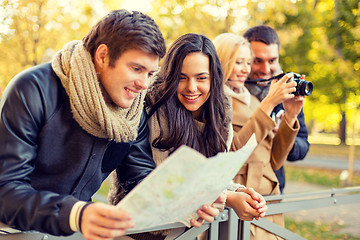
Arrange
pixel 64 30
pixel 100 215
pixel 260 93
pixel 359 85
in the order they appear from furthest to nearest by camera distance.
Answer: pixel 64 30 < pixel 359 85 < pixel 260 93 < pixel 100 215

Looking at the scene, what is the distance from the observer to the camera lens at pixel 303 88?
301 cm

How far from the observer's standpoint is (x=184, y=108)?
2.43 m

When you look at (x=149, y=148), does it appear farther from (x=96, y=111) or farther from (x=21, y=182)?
(x=21, y=182)

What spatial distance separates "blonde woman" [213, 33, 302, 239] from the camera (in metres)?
2.90

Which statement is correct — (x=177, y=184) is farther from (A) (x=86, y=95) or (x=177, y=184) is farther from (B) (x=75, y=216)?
(A) (x=86, y=95)

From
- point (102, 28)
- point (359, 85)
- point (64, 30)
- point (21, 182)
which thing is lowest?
point (21, 182)

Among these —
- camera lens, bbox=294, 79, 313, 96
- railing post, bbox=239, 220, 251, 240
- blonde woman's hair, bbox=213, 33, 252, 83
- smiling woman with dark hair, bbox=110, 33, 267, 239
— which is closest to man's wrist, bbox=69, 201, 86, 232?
smiling woman with dark hair, bbox=110, 33, 267, 239

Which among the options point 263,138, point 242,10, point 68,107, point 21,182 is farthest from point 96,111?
point 242,10

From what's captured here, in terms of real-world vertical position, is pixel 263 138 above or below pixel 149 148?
above

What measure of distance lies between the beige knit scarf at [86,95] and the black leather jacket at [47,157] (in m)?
0.05

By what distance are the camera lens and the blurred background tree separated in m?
6.08

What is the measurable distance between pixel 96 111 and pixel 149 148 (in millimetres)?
580

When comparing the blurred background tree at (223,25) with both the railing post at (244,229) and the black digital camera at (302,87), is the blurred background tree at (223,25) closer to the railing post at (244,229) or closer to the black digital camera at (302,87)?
the black digital camera at (302,87)

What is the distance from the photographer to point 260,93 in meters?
3.43
